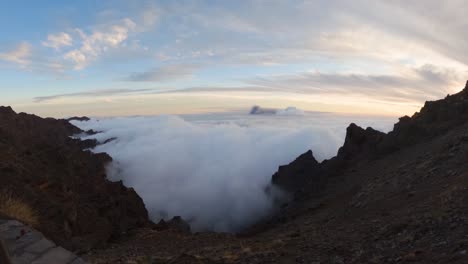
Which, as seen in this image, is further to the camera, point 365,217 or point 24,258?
point 365,217

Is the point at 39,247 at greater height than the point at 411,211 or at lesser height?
lesser

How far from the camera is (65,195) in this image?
88.0 feet

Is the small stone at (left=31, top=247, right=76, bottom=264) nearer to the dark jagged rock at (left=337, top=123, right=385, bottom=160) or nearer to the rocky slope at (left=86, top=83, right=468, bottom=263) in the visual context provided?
the rocky slope at (left=86, top=83, right=468, bottom=263)

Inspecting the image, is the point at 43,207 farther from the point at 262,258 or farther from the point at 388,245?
the point at 388,245

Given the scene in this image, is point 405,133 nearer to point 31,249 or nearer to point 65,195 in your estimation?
point 65,195

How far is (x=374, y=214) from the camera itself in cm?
1780

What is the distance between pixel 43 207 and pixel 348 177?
95.3 feet

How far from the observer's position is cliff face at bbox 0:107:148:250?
2119 centimetres

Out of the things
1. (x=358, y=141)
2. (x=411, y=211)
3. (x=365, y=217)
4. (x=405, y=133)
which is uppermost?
(x=405, y=133)

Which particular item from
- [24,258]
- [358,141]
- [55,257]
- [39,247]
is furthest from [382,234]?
[358,141]

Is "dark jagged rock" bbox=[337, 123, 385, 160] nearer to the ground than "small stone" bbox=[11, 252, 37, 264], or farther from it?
farther from it

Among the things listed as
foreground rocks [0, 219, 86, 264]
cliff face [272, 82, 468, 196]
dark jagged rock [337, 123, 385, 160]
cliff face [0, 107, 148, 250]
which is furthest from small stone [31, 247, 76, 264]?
dark jagged rock [337, 123, 385, 160]

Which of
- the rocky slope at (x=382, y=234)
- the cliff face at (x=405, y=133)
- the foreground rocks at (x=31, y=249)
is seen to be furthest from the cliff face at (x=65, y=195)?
the cliff face at (x=405, y=133)

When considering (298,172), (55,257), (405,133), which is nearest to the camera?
(55,257)
